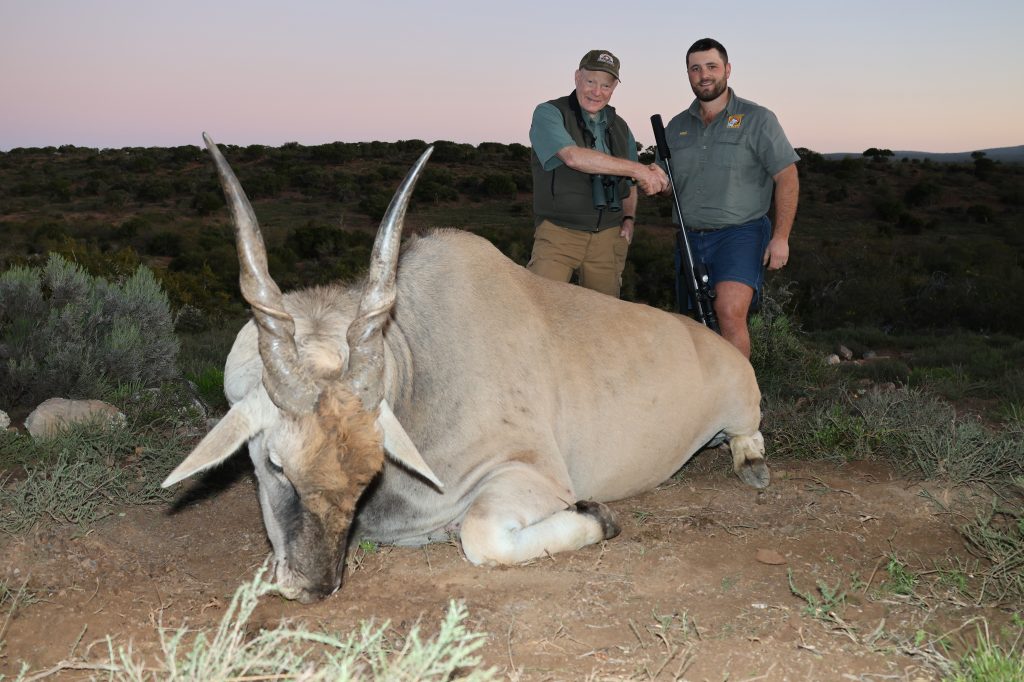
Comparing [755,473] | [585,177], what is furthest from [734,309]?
[755,473]

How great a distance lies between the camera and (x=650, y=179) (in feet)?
21.7

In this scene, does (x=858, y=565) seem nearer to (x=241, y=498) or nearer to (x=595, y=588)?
(x=595, y=588)

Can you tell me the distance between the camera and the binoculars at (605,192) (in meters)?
6.82

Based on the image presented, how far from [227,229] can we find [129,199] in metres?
13.3

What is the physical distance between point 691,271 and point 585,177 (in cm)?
107

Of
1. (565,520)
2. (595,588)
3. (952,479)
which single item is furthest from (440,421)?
(952,479)

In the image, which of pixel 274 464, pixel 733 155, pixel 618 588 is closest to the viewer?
pixel 274 464

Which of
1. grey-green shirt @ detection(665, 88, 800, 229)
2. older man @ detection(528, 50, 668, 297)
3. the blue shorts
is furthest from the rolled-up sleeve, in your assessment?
the blue shorts

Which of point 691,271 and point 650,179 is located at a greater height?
point 650,179

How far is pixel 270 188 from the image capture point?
141ft

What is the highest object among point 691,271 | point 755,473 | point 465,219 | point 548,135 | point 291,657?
point 548,135

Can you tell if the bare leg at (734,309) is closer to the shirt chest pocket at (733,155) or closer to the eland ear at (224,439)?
the shirt chest pocket at (733,155)

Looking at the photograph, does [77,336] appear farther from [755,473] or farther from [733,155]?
[755,473]

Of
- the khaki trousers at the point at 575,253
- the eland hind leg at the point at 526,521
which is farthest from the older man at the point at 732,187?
the eland hind leg at the point at 526,521
